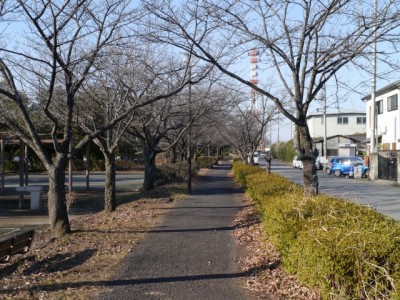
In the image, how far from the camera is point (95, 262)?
352 inches

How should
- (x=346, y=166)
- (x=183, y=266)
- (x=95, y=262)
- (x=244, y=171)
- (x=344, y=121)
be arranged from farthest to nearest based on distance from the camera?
(x=344, y=121) → (x=346, y=166) → (x=244, y=171) → (x=95, y=262) → (x=183, y=266)

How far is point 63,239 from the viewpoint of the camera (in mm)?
11336

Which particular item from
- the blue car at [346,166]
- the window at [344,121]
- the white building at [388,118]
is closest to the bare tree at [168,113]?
the blue car at [346,166]

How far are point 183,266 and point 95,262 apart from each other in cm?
148

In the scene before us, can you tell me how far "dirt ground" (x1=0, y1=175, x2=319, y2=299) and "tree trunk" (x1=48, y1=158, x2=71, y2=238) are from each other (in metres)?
0.27

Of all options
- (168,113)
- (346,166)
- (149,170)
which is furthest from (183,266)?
(346,166)

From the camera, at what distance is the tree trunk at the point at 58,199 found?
38.0ft

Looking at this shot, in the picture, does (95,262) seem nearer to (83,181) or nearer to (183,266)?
(183,266)

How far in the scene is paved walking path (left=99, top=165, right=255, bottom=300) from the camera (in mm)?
6965

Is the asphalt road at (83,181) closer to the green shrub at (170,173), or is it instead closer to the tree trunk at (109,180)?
the green shrub at (170,173)

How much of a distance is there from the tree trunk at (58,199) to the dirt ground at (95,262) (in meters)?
0.27

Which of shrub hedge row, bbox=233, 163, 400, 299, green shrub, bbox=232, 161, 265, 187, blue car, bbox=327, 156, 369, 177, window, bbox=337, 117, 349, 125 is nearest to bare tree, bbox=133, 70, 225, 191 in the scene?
green shrub, bbox=232, 161, 265, 187

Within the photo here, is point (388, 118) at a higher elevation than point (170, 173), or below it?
higher

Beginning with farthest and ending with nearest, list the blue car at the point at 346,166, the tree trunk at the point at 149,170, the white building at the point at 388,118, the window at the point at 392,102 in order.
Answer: the window at the point at 392,102, the white building at the point at 388,118, the blue car at the point at 346,166, the tree trunk at the point at 149,170
